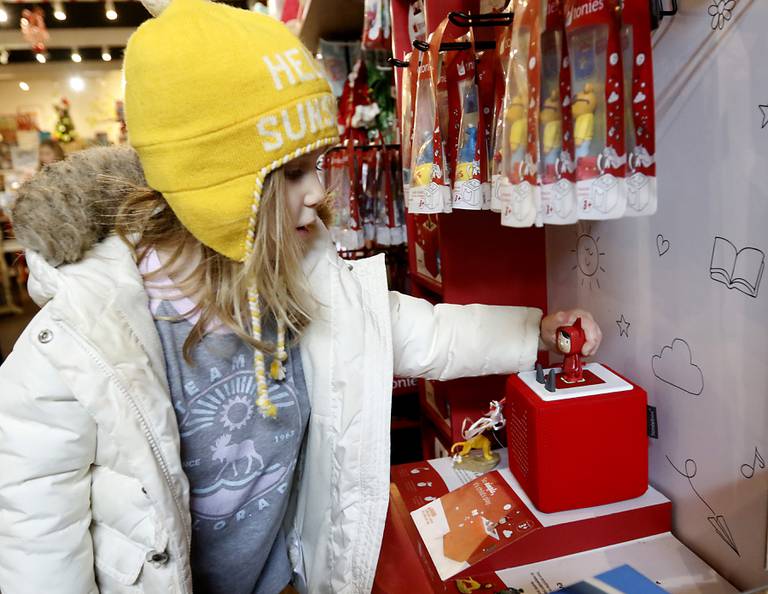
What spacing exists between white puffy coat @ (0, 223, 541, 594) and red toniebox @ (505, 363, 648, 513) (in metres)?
0.26

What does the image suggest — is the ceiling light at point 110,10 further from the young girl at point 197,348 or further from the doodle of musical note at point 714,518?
the doodle of musical note at point 714,518

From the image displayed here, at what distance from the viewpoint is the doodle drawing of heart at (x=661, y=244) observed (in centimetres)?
98

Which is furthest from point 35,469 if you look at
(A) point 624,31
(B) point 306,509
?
(A) point 624,31

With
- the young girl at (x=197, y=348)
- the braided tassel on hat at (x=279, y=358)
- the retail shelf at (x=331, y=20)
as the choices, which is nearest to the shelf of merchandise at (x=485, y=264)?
the young girl at (x=197, y=348)

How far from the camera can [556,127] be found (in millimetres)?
775

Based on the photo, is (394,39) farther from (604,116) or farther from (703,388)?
(703,388)

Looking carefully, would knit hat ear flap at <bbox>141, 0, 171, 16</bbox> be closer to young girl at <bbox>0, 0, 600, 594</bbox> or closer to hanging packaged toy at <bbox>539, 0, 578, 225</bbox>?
young girl at <bbox>0, 0, 600, 594</bbox>

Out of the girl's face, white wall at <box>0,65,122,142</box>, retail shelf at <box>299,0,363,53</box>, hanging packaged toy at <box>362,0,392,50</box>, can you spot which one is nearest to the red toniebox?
the girl's face

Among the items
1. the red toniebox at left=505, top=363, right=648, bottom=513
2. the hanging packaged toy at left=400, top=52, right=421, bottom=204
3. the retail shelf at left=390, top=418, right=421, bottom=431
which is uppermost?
the hanging packaged toy at left=400, top=52, right=421, bottom=204

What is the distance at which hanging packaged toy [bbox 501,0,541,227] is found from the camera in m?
0.77

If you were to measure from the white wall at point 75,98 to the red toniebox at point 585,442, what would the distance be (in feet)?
16.1

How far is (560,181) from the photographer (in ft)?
2.49

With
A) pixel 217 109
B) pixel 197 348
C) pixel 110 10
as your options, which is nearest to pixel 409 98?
pixel 217 109

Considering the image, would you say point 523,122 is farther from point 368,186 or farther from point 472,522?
point 368,186
